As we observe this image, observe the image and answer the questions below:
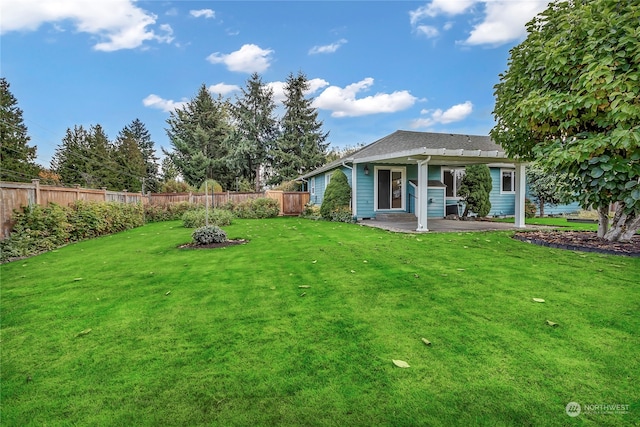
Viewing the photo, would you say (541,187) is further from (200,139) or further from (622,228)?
(200,139)

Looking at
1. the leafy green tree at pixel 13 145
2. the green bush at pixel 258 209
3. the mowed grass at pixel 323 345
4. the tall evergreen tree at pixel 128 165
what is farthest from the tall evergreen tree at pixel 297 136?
the mowed grass at pixel 323 345

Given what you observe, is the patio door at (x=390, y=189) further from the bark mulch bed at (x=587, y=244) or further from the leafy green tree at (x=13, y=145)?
the leafy green tree at (x=13, y=145)

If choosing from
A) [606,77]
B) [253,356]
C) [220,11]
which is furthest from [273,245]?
[220,11]

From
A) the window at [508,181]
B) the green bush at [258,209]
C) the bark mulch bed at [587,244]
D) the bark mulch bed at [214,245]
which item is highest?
the window at [508,181]

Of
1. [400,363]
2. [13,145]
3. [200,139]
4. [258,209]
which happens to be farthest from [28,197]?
[200,139]

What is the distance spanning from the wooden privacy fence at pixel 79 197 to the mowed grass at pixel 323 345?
10.3 ft

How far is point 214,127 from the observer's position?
96.6 ft

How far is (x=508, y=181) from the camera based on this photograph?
49.2 ft

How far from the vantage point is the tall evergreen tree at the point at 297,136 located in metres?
27.3

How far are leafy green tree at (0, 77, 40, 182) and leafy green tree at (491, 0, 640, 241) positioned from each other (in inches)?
1104

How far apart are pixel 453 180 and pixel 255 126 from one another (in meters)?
19.6

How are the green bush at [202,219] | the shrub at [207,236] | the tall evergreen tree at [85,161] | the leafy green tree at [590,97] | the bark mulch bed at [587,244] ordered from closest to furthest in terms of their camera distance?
1. the leafy green tree at [590,97]
2. the bark mulch bed at [587,244]
3. the shrub at [207,236]
4. the green bush at [202,219]
5. the tall evergreen tree at [85,161]

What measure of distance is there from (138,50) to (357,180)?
10301 mm

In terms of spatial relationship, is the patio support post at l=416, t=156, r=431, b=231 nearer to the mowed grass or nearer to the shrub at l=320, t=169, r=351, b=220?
the mowed grass
